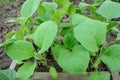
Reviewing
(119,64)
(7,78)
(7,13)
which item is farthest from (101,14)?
(7,13)

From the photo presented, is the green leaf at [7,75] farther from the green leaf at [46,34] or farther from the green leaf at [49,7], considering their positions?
the green leaf at [49,7]

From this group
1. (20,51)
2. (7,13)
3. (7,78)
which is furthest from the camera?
(7,13)

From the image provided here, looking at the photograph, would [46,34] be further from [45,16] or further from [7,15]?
[7,15]

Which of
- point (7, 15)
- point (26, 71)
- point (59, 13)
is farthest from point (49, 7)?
point (7, 15)

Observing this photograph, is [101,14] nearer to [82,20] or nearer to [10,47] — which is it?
[82,20]

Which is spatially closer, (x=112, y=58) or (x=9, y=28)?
(x=112, y=58)

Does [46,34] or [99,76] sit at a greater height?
[46,34]

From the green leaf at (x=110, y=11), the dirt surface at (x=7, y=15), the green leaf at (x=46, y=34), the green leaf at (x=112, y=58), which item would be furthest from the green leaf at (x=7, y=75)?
the dirt surface at (x=7, y=15)
